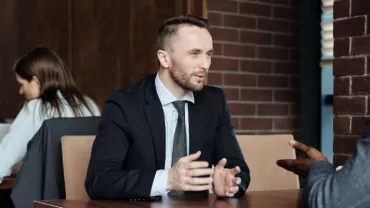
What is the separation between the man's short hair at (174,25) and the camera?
2.20 m

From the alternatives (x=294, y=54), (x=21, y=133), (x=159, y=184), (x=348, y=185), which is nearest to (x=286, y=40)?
(x=294, y=54)

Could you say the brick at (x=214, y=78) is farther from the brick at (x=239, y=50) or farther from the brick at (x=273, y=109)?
the brick at (x=273, y=109)

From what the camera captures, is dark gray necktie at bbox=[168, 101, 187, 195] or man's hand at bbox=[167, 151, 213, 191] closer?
man's hand at bbox=[167, 151, 213, 191]

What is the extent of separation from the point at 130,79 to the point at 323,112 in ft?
3.91

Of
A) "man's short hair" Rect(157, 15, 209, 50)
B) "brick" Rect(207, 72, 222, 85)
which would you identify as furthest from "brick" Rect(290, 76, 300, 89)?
"man's short hair" Rect(157, 15, 209, 50)

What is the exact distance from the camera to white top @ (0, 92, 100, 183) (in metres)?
2.82

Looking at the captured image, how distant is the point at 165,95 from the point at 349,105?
35.7 inches

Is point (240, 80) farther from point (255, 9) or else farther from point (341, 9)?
point (341, 9)

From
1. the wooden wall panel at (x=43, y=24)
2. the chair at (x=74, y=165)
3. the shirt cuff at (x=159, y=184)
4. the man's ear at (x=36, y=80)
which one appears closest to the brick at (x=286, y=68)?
the man's ear at (x=36, y=80)

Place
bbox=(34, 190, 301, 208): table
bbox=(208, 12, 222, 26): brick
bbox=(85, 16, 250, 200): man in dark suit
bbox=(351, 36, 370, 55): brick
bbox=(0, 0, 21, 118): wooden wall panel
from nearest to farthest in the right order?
bbox=(34, 190, 301, 208): table → bbox=(85, 16, 250, 200): man in dark suit → bbox=(351, 36, 370, 55): brick → bbox=(208, 12, 222, 26): brick → bbox=(0, 0, 21, 118): wooden wall panel

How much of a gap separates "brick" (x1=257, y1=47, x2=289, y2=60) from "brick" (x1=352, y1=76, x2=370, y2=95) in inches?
41.3

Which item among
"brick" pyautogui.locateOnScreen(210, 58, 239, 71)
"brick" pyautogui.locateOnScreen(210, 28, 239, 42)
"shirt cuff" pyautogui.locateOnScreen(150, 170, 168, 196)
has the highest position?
"brick" pyautogui.locateOnScreen(210, 28, 239, 42)

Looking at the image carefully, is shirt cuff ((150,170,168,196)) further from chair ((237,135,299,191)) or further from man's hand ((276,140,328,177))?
chair ((237,135,299,191))

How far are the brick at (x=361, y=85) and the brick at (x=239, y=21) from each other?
A: 99cm
